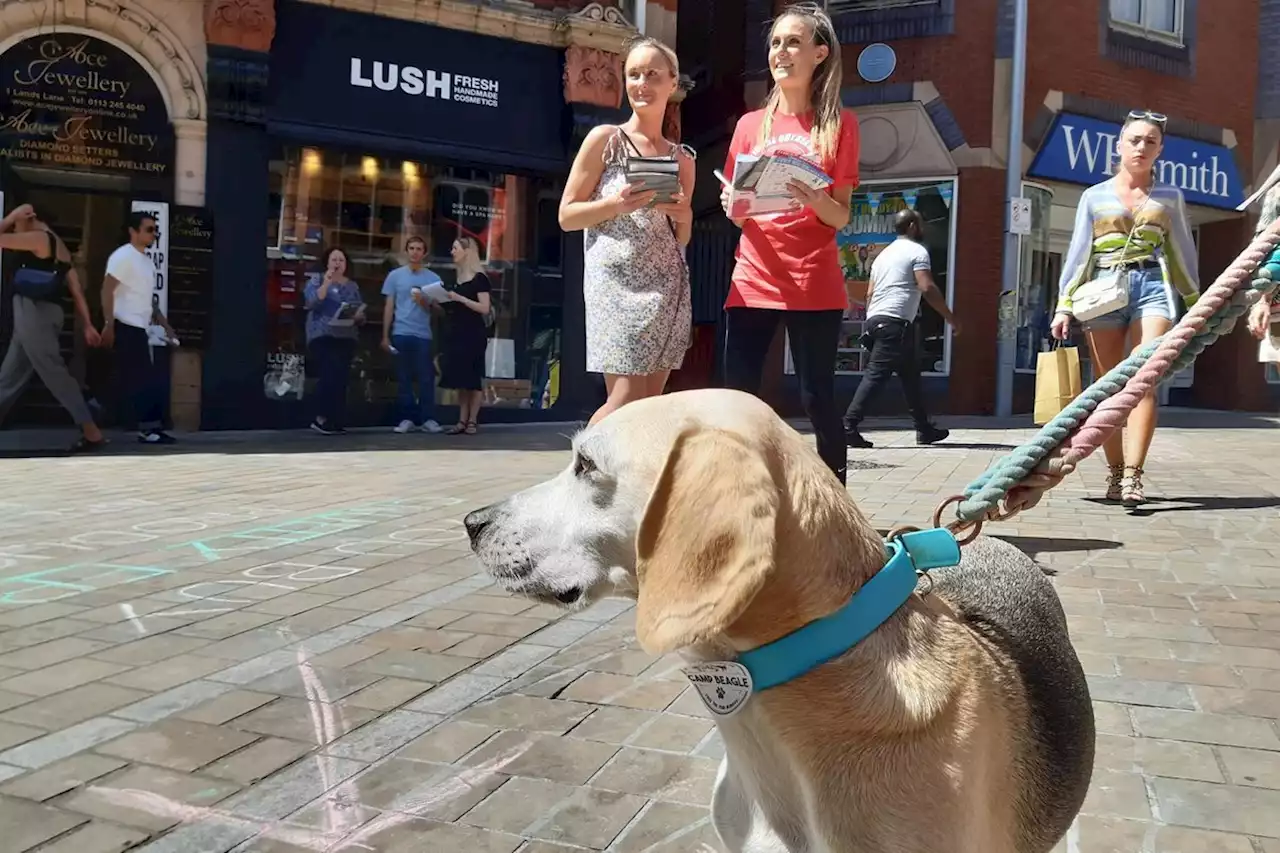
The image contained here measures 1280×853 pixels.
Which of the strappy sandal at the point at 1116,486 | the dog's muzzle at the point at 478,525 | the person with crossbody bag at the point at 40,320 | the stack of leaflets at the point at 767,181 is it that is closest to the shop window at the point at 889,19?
the strappy sandal at the point at 1116,486

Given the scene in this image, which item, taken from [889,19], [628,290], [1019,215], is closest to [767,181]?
[628,290]

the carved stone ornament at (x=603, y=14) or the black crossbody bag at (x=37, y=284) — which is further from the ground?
the carved stone ornament at (x=603, y=14)

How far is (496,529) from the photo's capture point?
2.08 m

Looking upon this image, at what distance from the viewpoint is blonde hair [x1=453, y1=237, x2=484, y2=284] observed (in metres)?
12.3

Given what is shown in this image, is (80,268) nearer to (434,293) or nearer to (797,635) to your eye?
(434,293)

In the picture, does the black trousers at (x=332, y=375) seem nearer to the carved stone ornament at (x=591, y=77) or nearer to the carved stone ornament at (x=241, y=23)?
the carved stone ornament at (x=241, y=23)

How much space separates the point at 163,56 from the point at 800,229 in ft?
29.4

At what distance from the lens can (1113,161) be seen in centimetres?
1549

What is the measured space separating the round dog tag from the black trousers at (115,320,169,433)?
9545mm

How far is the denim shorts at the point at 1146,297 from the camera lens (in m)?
6.15

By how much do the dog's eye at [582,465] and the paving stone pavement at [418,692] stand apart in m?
0.85

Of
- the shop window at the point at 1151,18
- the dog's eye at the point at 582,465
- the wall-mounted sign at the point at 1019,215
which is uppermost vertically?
the shop window at the point at 1151,18

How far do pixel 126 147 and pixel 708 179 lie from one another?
31.6ft

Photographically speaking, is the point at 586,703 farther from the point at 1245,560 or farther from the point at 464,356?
the point at 464,356
